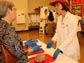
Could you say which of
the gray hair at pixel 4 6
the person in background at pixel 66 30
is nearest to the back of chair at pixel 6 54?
the gray hair at pixel 4 6

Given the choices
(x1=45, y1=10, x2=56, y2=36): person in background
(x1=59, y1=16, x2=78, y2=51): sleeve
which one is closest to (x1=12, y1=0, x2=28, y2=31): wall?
(x1=45, y1=10, x2=56, y2=36): person in background

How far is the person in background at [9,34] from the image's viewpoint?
4.08 ft

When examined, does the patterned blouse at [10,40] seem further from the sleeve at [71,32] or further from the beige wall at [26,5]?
the beige wall at [26,5]

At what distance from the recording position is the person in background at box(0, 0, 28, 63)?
124 centimetres

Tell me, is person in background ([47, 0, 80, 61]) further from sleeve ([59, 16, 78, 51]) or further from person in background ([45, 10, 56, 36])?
person in background ([45, 10, 56, 36])

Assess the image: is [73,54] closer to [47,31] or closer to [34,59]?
[34,59]

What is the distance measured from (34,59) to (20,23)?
4.64 meters

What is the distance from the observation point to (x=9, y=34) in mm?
1251

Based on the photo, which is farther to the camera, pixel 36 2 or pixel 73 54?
pixel 36 2

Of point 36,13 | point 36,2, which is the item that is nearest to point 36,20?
point 36,13

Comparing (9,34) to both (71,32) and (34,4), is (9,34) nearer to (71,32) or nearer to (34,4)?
(71,32)

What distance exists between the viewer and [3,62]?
4.16 ft

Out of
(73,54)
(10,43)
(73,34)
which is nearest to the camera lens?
(10,43)

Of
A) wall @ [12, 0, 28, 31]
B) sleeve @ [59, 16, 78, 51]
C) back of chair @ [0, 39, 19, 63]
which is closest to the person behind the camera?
back of chair @ [0, 39, 19, 63]
